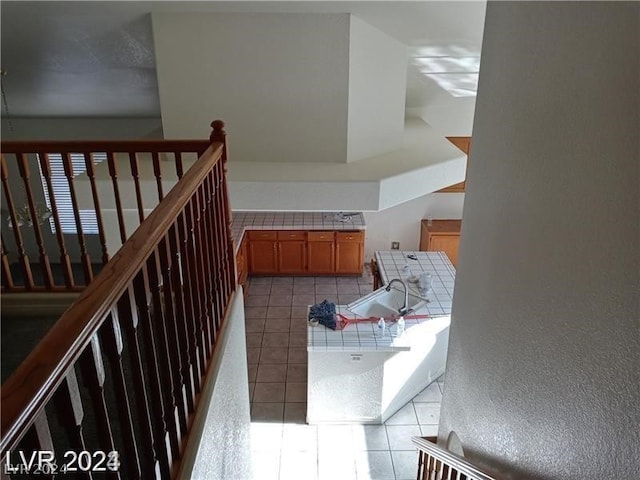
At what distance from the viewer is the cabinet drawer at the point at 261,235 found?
23.5ft

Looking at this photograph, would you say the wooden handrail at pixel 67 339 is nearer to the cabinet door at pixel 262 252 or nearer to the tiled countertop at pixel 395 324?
the tiled countertop at pixel 395 324

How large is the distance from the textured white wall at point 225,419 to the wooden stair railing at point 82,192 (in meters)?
0.76

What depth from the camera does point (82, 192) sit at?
11.6 ft

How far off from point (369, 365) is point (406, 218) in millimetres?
3810

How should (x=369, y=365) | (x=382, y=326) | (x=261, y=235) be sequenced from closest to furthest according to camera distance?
(x=369, y=365) < (x=382, y=326) < (x=261, y=235)

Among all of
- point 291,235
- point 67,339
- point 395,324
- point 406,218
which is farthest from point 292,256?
point 67,339

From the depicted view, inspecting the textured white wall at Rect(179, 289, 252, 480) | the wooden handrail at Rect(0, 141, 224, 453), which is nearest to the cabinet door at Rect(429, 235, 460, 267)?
the textured white wall at Rect(179, 289, 252, 480)

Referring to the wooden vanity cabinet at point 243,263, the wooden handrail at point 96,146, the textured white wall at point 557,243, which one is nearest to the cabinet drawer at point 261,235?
the wooden vanity cabinet at point 243,263

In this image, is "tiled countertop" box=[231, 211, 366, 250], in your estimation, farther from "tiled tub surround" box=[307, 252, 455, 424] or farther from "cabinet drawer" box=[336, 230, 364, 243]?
"tiled tub surround" box=[307, 252, 455, 424]

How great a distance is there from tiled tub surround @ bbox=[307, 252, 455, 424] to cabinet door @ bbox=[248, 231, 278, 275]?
272 centimetres

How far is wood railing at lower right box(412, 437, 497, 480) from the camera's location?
6.07 feet

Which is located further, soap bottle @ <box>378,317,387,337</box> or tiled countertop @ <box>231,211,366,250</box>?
tiled countertop @ <box>231,211,366,250</box>

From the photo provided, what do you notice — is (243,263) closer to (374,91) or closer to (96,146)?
(374,91)

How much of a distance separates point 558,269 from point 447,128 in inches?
186
